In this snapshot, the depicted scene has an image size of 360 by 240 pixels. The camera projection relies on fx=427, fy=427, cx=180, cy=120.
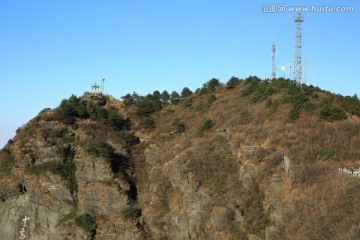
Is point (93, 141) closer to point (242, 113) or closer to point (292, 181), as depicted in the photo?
point (242, 113)

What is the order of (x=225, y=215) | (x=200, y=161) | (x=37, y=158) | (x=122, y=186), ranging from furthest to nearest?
(x=37, y=158) < (x=122, y=186) < (x=200, y=161) < (x=225, y=215)

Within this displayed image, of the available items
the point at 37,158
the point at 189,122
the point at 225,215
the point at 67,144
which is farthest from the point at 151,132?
the point at 225,215

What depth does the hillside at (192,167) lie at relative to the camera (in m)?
37.2

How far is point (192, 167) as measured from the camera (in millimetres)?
47562

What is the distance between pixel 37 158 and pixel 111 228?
14974 millimetres

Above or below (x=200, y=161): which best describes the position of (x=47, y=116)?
above

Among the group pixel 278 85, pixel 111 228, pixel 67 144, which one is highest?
pixel 278 85

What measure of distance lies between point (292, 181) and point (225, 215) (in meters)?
7.20

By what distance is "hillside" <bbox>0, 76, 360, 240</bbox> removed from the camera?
1464 inches

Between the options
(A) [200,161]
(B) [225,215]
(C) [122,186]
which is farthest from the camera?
(C) [122,186]

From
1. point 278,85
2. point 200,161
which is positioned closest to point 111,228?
point 200,161

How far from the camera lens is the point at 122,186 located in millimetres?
53344

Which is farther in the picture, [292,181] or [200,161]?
[200,161]

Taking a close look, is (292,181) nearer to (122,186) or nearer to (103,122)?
(122,186)
